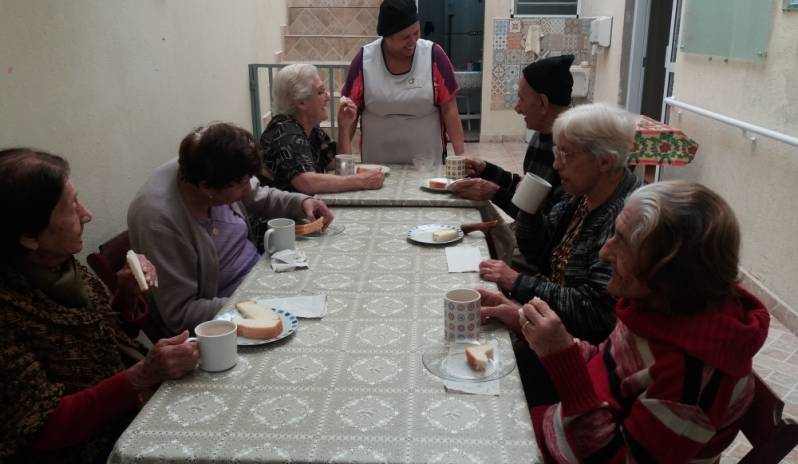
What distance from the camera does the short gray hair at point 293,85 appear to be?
2.75 m

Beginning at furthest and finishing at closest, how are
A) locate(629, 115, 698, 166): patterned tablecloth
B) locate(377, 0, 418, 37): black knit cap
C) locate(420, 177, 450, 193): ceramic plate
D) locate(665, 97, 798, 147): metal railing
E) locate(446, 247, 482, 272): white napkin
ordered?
locate(629, 115, 698, 166): patterned tablecloth < locate(665, 97, 798, 147): metal railing < locate(377, 0, 418, 37): black knit cap < locate(420, 177, 450, 193): ceramic plate < locate(446, 247, 482, 272): white napkin

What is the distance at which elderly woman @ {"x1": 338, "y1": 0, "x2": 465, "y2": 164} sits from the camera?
3.18 meters

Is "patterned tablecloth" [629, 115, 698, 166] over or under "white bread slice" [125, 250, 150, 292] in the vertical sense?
under

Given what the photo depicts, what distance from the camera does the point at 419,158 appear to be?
3.22 metres

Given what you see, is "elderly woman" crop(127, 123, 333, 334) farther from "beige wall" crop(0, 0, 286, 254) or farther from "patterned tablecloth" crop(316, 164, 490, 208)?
"patterned tablecloth" crop(316, 164, 490, 208)

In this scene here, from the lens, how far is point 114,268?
76.4 inches

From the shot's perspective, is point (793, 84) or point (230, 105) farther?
point (230, 105)

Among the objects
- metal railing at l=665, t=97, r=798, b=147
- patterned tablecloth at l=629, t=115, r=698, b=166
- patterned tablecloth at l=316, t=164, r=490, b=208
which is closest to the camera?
patterned tablecloth at l=316, t=164, r=490, b=208

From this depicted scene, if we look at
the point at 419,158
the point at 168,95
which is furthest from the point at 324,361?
the point at 168,95

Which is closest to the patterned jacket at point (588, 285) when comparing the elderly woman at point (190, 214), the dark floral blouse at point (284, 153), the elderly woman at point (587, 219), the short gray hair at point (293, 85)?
the elderly woman at point (587, 219)

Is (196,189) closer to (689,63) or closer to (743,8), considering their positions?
(743,8)

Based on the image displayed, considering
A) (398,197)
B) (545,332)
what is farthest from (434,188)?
(545,332)

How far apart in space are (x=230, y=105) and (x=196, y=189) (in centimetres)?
262

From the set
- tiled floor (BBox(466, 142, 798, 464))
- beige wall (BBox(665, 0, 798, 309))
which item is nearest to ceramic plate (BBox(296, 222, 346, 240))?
tiled floor (BBox(466, 142, 798, 464))
